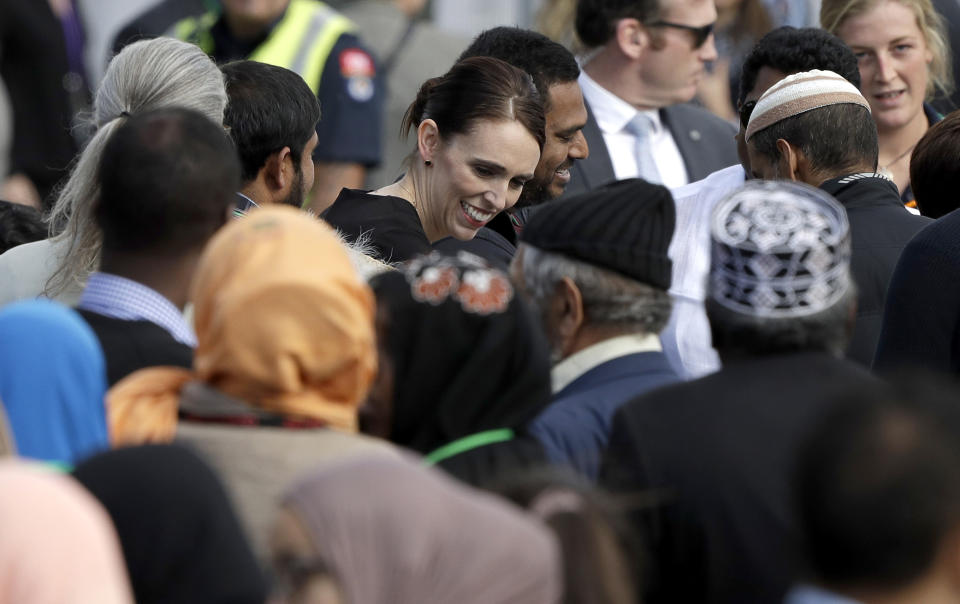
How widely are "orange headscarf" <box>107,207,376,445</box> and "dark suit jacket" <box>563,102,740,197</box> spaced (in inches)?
131

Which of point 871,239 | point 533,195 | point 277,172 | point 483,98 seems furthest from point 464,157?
point 871,239

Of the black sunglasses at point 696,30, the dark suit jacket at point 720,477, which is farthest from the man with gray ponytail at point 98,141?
the black sunglasses at point 696,30

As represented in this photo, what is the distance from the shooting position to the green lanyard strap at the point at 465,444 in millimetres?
2824

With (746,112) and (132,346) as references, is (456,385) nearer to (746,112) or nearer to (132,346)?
(132,346)

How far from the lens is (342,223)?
15.8 feet

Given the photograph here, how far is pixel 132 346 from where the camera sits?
3.16 m

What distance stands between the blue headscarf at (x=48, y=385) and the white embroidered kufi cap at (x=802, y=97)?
289cm

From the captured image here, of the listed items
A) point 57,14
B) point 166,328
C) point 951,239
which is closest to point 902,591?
point 166,328

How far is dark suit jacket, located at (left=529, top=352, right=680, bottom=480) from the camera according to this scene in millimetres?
3100

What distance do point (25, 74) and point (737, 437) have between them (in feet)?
18.0

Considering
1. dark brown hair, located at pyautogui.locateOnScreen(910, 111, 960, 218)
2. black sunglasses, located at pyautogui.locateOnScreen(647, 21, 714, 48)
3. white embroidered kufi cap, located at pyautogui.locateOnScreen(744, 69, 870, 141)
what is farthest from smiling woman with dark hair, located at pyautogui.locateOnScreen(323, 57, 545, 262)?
black sunglasses, located at pyautogui.locateOnScreen(647, 21, 714, 48)

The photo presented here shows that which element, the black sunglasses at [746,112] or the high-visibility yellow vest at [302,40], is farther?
the high-visibility yellow vest at [302,40]

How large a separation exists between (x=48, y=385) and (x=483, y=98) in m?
2.56

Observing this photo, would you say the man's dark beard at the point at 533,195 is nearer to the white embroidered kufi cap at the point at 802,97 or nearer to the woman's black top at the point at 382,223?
the woman's black top at the point at 382,223
